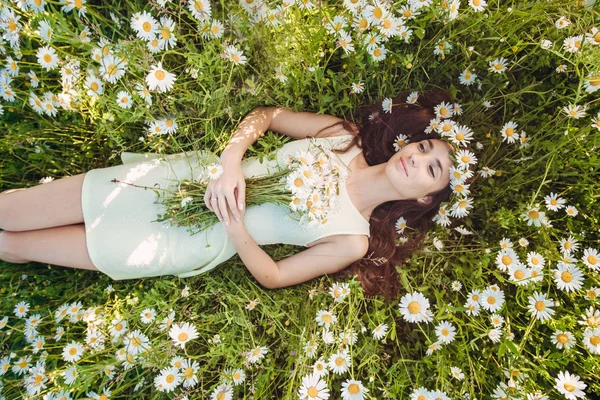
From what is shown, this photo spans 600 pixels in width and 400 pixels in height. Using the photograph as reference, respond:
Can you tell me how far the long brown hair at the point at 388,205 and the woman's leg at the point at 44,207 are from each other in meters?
→ 1.46

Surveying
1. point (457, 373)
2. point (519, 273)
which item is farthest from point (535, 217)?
point (457, 373)

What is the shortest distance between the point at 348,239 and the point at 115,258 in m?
1.22

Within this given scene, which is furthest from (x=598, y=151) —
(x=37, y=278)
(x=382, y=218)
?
(x=37, y=278)

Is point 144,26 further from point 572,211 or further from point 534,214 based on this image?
point 572,211

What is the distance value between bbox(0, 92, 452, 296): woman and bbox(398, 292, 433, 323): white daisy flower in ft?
0.91

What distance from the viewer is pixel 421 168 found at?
1929 millimetres

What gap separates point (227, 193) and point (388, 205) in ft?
3.25

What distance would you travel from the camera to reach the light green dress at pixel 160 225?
6.63 ft

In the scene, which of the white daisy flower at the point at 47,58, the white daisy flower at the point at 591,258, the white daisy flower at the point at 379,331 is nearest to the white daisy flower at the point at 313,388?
the white daisy flower at the point at 379,331

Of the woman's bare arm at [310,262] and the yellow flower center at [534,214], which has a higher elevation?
the woman's bare arm at [310,262]

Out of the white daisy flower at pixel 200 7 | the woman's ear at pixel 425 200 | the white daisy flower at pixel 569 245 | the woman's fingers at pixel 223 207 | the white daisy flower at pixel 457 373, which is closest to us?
the white daisy flower at pixel 200 7

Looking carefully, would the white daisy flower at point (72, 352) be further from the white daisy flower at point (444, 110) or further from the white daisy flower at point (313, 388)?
the white daisy flower at point (444, 110)

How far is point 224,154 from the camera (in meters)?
2.00

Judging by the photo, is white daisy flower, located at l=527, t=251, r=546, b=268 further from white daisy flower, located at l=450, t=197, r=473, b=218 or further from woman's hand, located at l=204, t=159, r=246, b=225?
woman's hand, located at l=204, t=159, r=246, b=225
